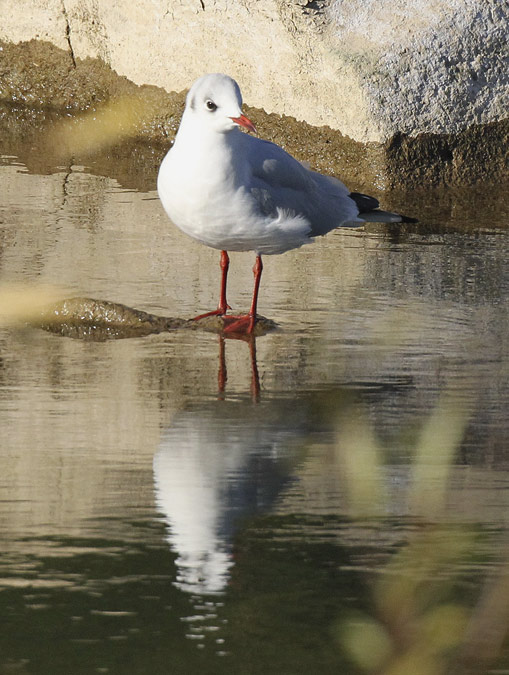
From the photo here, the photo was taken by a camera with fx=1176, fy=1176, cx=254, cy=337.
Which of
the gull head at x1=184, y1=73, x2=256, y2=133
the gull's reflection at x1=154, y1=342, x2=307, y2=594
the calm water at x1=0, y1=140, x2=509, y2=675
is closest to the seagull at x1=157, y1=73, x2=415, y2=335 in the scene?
the gull head at x1=184, y1=73, x2=256, y2=133

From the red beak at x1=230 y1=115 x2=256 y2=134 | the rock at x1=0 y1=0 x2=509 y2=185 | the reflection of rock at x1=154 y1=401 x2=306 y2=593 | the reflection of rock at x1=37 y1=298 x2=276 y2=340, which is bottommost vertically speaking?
the reflection of rock at x1=154 y1=401 x2=306 y2=593

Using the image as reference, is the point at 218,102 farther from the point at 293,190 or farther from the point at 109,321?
the point at 109,321

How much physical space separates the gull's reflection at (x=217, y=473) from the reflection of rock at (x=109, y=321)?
636 millimetres

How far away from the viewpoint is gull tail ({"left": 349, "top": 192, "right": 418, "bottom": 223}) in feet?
15.6

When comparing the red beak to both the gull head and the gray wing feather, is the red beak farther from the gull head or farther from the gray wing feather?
the gray wing feather

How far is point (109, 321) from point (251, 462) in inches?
49.6

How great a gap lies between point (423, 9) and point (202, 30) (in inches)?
50.0

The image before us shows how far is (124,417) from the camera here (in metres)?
3.13

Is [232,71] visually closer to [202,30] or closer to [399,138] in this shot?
[202,30]

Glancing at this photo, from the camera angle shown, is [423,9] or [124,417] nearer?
[124,417]

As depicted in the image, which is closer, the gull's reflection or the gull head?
the gull's reflection

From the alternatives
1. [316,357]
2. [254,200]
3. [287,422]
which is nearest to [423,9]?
[254,200]

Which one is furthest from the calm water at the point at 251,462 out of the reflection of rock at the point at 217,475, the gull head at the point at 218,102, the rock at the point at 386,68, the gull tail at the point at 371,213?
the rock at the point at 386,68

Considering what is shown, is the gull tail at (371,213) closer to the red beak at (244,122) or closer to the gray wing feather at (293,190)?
the gray wing feather at (293,190)
